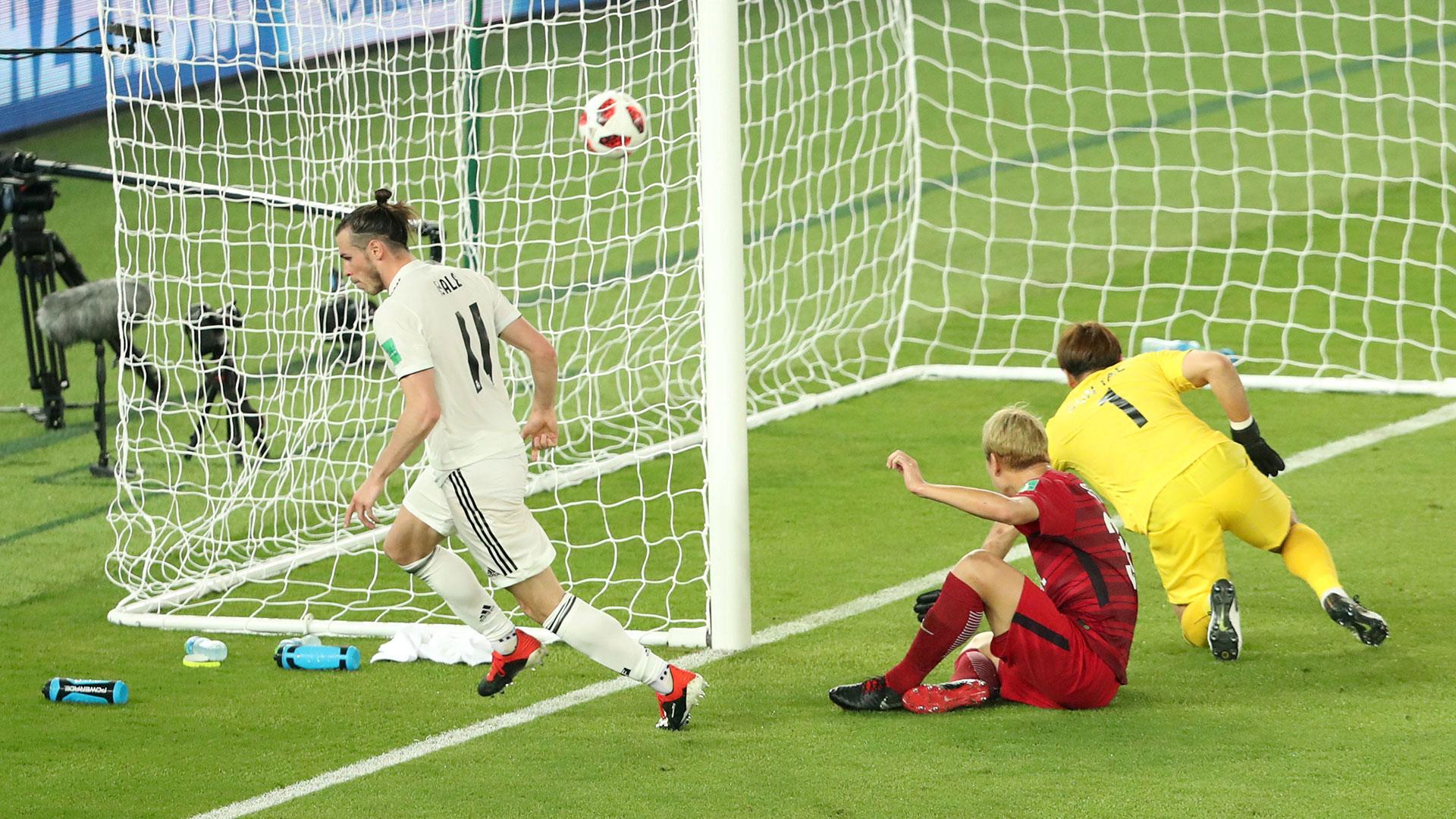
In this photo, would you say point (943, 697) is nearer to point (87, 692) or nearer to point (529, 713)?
point (529, 713)

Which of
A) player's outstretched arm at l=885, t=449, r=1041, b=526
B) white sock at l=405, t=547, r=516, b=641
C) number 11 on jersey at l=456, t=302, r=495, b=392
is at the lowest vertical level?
white sock at l=405, t=547, r=516, b=641

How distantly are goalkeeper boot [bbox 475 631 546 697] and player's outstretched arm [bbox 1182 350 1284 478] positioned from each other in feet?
7.16

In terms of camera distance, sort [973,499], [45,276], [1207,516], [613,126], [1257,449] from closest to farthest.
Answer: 1. [973,499]
2. [1207,516]
3. [1257,449]
4. [613,126]
5. [45,276]

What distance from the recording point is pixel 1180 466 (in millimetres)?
5590

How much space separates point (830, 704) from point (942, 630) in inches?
21.0

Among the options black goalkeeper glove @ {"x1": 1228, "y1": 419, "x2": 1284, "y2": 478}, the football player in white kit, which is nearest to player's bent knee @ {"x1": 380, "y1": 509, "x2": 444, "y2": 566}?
the football player in white kit

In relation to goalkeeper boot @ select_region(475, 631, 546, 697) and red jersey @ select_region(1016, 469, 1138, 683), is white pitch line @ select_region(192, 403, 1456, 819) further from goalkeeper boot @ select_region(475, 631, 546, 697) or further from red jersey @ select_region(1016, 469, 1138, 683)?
red jersey @ select_region(1016, 469, 1138, 683)

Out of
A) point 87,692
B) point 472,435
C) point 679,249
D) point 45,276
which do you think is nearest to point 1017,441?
point 472,435

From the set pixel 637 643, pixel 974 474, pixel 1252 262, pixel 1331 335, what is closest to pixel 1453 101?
pixel 1252 262

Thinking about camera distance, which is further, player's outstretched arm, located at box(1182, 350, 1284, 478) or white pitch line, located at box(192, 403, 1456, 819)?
player's outstretched arm, located at box(1182, 350, 1284, 478)

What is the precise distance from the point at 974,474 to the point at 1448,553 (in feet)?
6.55

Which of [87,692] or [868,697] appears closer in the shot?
[868,697]

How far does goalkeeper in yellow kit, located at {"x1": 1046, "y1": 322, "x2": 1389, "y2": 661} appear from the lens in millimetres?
5578

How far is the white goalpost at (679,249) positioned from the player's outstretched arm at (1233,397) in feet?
4.64
